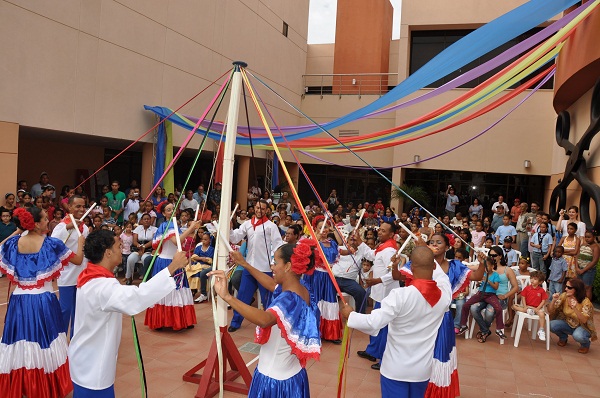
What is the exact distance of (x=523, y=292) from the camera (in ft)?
21.2

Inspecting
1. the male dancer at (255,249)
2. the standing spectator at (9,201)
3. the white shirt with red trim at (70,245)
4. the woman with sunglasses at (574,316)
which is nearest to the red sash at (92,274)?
the white shirt with red trim at (70,245)

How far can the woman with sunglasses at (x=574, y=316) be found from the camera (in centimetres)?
585

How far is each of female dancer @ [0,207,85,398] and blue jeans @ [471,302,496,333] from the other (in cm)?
472

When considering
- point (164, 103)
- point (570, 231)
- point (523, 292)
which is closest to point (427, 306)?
point (523, 292)

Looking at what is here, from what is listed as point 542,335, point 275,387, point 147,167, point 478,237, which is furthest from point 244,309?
point 147,167

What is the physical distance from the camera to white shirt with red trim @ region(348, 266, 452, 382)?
294 cm

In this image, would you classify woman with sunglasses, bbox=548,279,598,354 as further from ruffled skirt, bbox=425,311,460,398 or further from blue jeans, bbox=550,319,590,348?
ruffled skirt, bbox=425,311,460,398

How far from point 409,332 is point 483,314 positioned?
3.65m

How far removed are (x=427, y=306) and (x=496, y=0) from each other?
50.7ft

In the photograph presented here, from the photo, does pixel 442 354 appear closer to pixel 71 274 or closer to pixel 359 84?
pixel 71 274

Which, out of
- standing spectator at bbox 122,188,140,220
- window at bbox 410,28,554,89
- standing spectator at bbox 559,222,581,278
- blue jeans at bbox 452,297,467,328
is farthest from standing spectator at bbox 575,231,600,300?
window at bbox 410,28,554,89

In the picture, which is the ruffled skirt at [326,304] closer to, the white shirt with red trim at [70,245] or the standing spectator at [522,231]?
the white shirt with red trim at [70,245]

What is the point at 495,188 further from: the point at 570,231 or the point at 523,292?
the point at 523,292

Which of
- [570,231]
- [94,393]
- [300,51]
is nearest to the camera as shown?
[94,393]
